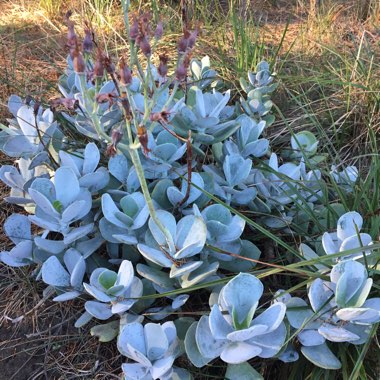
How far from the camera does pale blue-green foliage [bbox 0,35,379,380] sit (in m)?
0.91

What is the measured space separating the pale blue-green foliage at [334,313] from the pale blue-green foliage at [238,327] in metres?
0.07

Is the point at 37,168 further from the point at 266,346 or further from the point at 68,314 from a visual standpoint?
the point at 266,346

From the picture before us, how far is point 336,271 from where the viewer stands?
3.10ft

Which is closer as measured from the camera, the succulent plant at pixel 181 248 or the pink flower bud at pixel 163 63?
the pink flower bud at pixel 163 63

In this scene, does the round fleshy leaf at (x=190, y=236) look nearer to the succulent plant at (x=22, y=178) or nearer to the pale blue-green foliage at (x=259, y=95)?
the succulent plant at (x=22, y=178)

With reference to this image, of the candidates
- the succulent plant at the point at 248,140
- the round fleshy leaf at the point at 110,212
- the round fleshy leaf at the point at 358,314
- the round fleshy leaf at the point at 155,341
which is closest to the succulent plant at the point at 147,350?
the round fleshy leaf at the point at 155,341

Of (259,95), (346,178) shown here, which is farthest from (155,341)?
(259,95)

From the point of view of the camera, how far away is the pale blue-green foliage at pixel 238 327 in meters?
0.88

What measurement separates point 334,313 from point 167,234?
36 centimetres

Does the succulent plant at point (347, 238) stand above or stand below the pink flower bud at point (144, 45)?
below

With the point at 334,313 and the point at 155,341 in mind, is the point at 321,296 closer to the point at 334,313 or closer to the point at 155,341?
the point at 334,313

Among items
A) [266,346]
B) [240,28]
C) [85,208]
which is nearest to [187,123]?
[85,208]

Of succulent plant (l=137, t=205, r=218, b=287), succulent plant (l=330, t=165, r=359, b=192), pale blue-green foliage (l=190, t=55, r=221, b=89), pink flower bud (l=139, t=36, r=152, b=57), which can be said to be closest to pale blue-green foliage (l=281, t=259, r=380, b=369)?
succulent plant (l=137, t=205, r=218, b=287)

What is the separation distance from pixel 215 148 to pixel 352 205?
0.39 meters
